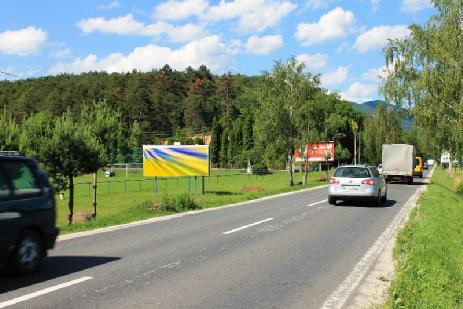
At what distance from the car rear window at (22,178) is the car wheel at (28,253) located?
1.91 feet

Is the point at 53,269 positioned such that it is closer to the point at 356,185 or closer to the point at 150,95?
the point at 356,185

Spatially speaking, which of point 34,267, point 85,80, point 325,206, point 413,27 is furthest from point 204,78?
point 34,267

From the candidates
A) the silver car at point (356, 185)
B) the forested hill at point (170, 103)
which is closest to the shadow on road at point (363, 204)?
the silver car at point (356, 185)

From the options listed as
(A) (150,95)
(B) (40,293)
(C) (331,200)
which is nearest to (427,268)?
(B) (40,293)

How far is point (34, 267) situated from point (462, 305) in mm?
5728

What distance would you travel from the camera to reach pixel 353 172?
19.8 meters

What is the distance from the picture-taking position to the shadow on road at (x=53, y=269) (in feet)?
21.6

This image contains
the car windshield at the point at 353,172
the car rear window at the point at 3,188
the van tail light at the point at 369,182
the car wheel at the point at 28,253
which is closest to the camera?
the car rear window at the point at 3,188

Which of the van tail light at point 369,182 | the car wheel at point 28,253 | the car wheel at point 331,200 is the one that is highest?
the van tail light at point 369,182

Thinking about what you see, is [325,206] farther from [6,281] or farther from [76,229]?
[6,281]

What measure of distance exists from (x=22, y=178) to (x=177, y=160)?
106 ft

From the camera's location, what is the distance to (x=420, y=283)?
666 centimetres

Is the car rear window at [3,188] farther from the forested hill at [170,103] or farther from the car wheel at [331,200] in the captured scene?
the forested hill at [170,103]

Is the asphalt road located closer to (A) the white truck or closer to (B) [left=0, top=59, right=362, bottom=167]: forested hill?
(A) the white truck
